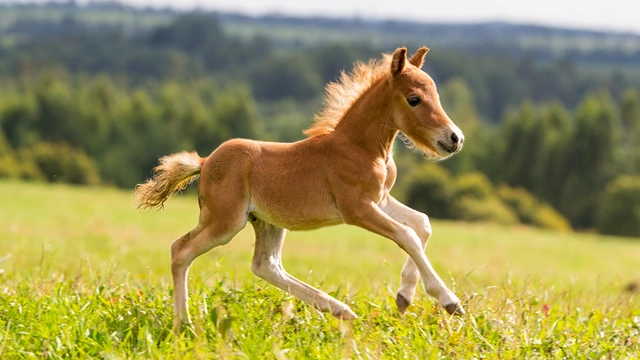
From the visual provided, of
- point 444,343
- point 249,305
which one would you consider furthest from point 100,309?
point 444,343

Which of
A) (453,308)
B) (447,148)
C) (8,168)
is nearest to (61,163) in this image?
(8,168)

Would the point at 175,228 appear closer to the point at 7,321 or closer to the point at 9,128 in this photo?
the point at 7,321

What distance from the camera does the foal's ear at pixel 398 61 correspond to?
233 inches

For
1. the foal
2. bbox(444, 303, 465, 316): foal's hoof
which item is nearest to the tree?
the foal

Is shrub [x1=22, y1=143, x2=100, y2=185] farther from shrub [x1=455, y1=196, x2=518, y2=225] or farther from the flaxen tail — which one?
the flaxen tail

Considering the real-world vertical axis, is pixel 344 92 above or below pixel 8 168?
above

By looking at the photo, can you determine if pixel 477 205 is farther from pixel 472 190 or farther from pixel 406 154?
pixel 406 154

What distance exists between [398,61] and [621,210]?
8747 centimetres

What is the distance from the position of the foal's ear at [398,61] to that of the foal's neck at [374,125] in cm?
16

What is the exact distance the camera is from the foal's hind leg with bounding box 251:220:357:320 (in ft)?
20.0

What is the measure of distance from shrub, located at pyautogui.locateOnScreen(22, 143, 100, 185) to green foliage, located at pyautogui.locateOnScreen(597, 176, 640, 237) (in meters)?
51.4

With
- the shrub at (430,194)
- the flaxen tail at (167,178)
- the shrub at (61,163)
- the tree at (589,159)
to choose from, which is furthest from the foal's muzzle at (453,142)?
the tree at (589,159)

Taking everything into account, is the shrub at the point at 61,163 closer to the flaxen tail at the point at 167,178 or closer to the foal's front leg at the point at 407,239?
the flaxen tail at the point at 167,178

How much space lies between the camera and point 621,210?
88250mm
